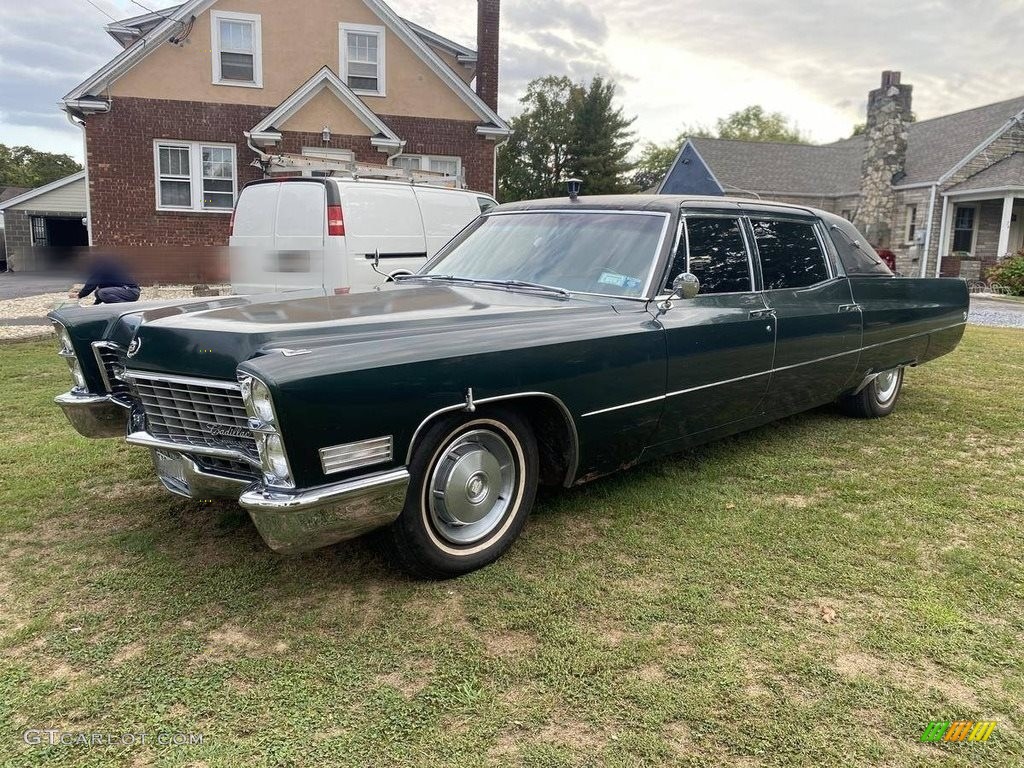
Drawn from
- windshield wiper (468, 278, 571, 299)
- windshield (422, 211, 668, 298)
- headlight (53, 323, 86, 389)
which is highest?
windshield (422, 211, 668, 298)

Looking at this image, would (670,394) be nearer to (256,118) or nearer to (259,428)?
(259,428)

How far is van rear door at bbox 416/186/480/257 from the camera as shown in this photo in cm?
871

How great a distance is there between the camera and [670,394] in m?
3.77

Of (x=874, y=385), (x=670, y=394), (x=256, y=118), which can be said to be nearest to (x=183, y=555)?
(x=670, y=394)

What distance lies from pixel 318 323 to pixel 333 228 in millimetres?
5033

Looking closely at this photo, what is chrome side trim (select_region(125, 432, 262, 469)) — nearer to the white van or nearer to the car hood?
the car hood

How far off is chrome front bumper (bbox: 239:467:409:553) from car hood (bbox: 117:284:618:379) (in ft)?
1.60

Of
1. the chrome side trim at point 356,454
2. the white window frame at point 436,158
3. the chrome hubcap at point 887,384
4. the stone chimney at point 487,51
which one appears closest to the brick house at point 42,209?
the white window frame at point 436,158

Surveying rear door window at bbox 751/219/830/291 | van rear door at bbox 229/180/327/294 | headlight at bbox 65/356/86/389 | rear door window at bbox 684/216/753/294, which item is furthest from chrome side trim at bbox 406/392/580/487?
van rear door at bbox 229/180/327/294

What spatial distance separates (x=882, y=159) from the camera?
24328 millimetres

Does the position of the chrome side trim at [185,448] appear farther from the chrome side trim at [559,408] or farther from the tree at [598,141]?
the tree at [598,141]

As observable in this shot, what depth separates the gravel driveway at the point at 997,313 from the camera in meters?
12.7

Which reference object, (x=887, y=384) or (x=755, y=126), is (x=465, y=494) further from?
(x=755, y=126)

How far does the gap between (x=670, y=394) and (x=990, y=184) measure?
23264 mm
